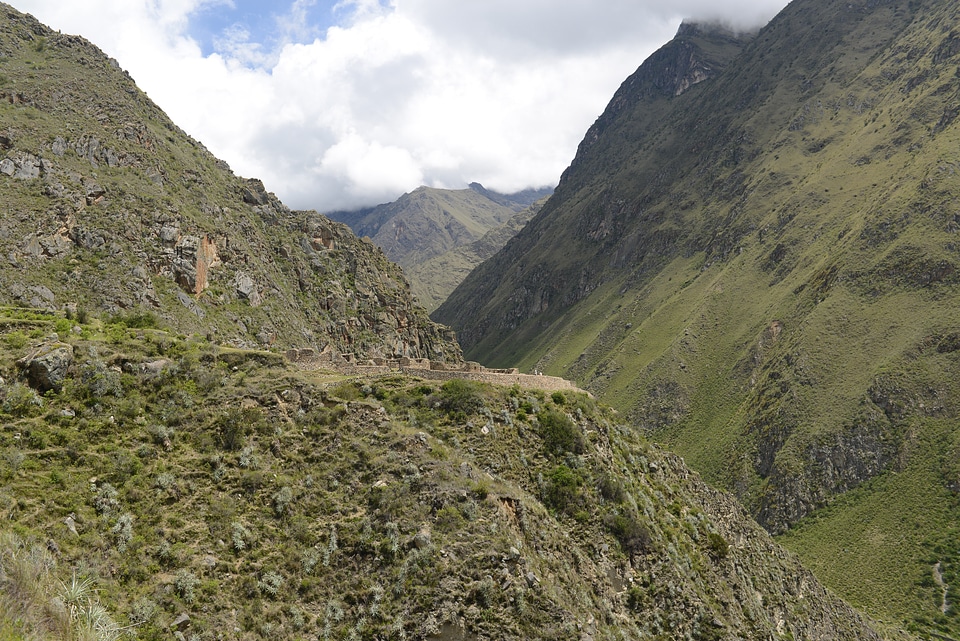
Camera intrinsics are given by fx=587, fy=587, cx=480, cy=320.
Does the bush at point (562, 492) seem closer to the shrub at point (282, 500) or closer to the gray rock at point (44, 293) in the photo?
the shrub at point (282, 500)

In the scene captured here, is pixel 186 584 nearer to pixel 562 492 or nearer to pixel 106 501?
pixel 106 501

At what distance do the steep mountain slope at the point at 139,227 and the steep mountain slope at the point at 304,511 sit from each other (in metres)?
45.3

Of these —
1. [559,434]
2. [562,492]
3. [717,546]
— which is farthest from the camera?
[717,546]

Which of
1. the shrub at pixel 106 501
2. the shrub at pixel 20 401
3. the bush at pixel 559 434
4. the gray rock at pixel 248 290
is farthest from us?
the gray rock at pixel 248 290

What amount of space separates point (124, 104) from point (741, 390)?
16982 centimetres

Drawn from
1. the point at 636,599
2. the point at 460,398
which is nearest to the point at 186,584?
the point at 460,398

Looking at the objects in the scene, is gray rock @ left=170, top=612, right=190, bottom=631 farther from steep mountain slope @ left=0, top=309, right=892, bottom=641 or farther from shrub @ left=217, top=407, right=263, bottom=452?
shrub @ left=217, top=407, right=263, bottom=452

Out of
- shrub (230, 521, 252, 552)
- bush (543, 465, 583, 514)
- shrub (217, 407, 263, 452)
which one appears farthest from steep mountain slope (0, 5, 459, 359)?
bush (543, 465, 583, 514)

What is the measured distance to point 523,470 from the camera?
38469 mm

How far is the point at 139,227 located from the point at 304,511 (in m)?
74.5

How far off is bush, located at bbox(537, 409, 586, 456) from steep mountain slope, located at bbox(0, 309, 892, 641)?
15 centimetres

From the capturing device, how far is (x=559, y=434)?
1651 inches

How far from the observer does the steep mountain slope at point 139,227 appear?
251 ft

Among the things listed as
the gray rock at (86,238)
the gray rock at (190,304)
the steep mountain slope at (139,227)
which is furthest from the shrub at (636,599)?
the gray rock at (86,238)
